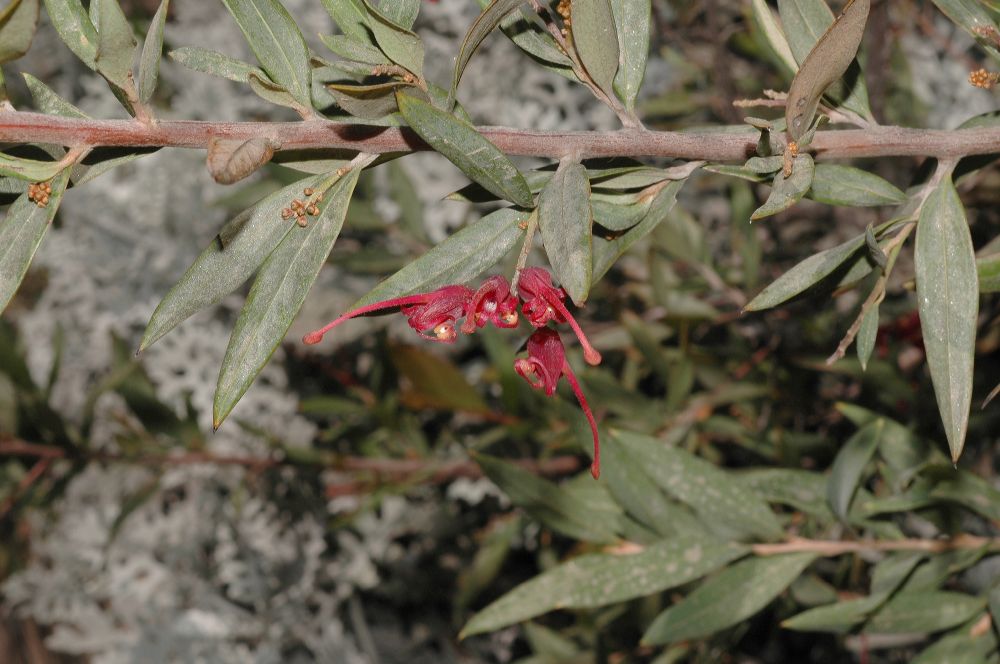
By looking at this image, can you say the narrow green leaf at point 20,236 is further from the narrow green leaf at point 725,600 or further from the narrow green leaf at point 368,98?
the narrow green leaf at point 725,600

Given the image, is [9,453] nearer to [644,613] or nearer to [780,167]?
[644,613]

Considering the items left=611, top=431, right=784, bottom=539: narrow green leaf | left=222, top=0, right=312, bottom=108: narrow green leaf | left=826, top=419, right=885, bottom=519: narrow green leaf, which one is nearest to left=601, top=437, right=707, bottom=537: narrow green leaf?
left=611, top=431, right=784, bottom=539: narrow green leaf

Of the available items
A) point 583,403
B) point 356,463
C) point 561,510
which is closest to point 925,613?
point 561,510

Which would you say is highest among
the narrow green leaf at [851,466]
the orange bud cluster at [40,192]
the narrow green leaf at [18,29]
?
the narrow green leaf at [18,29]

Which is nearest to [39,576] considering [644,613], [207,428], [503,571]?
[207,428]

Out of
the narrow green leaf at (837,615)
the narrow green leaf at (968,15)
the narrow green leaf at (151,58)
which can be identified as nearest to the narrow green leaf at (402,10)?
the narrow green leaf at (151,58)

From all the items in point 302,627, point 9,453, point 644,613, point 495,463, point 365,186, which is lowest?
point 302,627
